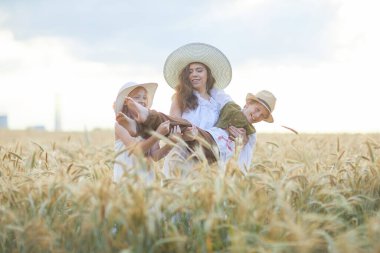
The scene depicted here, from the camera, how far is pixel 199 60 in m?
4.92

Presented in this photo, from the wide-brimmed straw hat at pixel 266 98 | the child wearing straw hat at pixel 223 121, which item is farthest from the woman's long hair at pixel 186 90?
the wide-brimmed straw hat at pixel 266 98

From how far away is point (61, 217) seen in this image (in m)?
3.46

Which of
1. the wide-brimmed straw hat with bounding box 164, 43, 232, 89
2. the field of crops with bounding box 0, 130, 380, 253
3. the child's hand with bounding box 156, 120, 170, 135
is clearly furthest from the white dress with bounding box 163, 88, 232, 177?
the field of crops with bounding box 0, 130, 380, 253

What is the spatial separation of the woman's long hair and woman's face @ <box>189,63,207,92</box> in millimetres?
36

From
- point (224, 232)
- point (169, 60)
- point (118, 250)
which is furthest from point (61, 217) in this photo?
point (169, 60)

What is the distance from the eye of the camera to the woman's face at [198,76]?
15.8 feet

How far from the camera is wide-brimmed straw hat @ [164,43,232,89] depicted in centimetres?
494

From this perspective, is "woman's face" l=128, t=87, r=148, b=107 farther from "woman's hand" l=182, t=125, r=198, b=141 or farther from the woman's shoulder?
the woman's shoulder

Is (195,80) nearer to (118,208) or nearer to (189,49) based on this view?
(189,49)

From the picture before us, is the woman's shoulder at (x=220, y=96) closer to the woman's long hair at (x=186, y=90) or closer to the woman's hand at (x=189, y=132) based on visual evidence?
the woman's long hair at (x=186, y=90)

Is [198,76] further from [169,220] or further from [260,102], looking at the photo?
[169,220]

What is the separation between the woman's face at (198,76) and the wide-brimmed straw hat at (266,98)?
16.9 inches

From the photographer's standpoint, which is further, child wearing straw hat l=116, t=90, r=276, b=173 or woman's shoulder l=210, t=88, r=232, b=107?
woman's shoulder l=210, t=88, r=232, b=107

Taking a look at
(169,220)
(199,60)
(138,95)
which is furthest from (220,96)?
(169,220)
